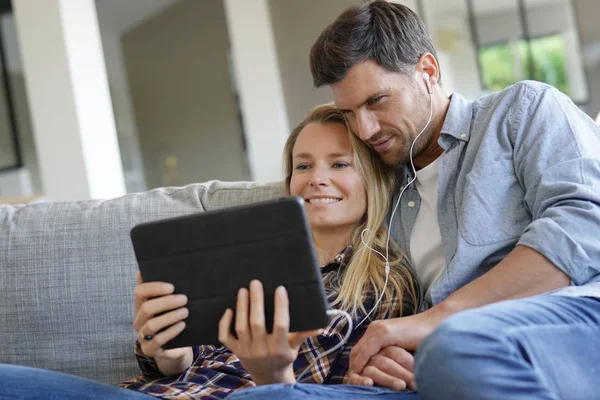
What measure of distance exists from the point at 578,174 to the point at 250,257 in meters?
0.64

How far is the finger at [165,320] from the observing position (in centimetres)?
129

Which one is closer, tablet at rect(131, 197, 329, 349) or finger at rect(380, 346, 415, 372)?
tablet at rect(131, 197, 329, 349)

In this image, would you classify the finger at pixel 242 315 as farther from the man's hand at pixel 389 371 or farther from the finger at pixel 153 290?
the man's hand at pixel 389 371

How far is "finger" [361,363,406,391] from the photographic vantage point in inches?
52.4

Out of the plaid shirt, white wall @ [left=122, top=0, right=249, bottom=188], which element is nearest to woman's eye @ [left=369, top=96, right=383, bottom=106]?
the plaid shirt

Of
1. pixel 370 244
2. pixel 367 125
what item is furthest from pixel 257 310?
pixel 367 125

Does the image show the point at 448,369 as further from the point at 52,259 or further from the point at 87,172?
the point at 87,172

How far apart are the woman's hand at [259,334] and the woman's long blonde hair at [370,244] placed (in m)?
0.33

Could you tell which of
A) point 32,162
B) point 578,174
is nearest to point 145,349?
point 578,174

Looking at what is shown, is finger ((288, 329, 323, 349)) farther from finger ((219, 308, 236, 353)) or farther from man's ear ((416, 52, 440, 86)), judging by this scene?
Answer: man's ear ((416, 52, 440, 86))

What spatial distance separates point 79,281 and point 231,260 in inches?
28.2

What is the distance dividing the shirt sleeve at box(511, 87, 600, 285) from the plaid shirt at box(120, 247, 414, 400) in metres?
0.35

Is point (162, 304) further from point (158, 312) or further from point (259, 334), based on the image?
point (259, 334)

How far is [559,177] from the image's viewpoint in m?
1.45
